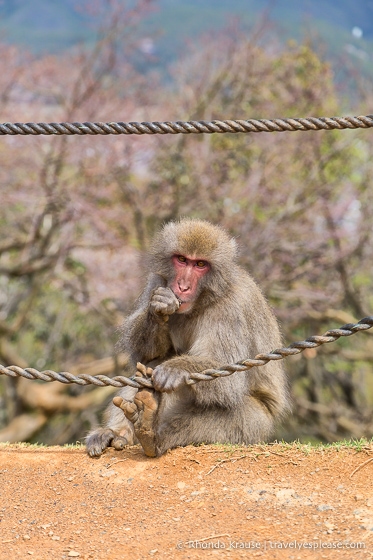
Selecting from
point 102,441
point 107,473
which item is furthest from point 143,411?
point 102,441

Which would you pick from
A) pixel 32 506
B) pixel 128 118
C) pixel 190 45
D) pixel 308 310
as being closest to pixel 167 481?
pixel 32 506

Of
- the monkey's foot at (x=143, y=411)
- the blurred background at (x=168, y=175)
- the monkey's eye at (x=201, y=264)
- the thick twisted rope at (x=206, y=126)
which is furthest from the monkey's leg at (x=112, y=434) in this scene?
the blurred background at (x=168, y=175)

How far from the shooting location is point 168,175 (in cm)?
929

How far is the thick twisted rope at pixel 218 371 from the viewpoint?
307 centimetres

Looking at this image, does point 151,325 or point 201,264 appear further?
point 201,264

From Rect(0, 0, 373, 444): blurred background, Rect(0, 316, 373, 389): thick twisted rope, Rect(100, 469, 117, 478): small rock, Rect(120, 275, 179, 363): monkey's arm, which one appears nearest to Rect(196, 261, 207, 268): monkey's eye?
Rect(120, 275, 179, 363): monkey's arm

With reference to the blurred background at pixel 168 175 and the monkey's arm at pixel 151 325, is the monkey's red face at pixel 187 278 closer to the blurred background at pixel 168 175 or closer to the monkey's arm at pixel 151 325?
the monkey's arm at pixel 151 325

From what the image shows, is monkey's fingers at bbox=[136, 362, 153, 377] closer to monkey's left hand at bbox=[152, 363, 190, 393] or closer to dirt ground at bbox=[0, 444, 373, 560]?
monkey's left hand at bbox=[152, 363, 190, 393]

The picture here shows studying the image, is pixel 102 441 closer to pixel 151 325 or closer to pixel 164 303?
pixel 151 325

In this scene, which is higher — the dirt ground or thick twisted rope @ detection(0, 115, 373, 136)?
thick twisted rope @ detection(0, 115, 373, 136)

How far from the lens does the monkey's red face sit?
3787 mm

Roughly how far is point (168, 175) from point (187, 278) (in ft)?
18.5

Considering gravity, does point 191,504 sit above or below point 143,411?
below

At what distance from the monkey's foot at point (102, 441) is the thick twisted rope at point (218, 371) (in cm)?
52
